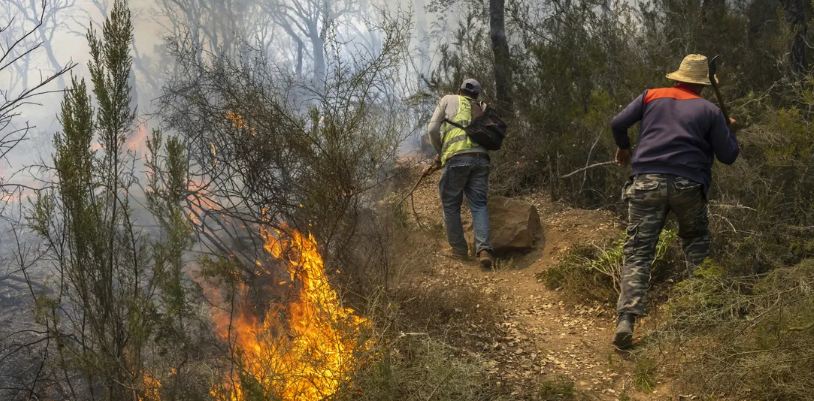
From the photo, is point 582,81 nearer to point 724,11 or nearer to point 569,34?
point 569,34

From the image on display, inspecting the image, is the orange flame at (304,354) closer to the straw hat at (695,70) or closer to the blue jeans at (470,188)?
the blue jeans at (470,188)

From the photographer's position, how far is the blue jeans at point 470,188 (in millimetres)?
5094

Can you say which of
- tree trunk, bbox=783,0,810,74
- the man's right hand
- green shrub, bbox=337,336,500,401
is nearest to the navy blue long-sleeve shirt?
the man's right hand

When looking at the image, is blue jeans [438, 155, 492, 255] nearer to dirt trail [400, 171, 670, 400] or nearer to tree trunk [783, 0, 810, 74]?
dirt trail [400, 171, 670, 400]

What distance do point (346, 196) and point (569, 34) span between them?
456cm

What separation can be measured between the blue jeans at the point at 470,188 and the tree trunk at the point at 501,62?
8.07 ft

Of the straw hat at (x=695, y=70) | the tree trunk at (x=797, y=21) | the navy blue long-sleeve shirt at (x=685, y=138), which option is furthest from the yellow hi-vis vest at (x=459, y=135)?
the tree trunk at (x=797, y=21)

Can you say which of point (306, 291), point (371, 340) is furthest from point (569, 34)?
point (371, 340)

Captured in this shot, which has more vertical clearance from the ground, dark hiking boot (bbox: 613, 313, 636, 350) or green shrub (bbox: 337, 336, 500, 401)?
green shrub (bbox: 337, 336, 500, 401)

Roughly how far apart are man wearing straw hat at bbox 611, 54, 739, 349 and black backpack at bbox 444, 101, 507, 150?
1.77 metres

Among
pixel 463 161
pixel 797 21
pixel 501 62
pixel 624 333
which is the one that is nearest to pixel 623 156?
pixel 624 333

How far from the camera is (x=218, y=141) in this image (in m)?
6.04

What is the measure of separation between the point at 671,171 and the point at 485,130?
6.92ft

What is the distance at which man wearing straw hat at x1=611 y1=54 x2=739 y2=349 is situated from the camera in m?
3.13
